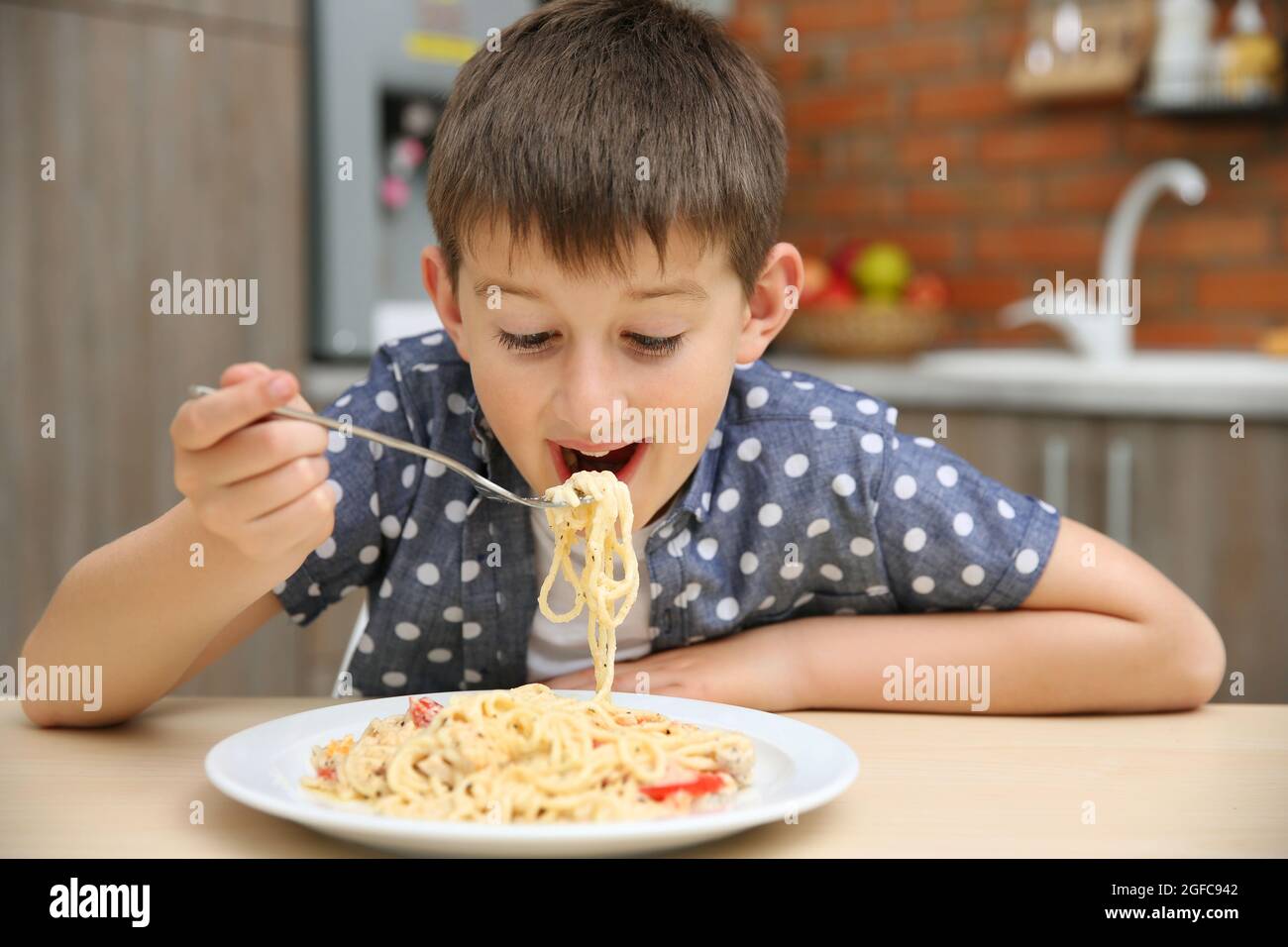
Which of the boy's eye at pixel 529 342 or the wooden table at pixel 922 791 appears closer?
the wooden table at pixel 922 791

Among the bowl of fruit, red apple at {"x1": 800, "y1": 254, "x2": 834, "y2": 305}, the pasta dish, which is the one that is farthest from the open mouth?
red apple at {"x1": 800, "y1": 254, "x2": 834, "y2": 305}

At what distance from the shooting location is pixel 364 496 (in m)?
1.25

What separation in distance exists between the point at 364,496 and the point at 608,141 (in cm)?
41

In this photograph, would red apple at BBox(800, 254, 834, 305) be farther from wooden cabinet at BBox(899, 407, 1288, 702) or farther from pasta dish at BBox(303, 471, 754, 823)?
pasta dish at BBox(303, 471, 754, 823)

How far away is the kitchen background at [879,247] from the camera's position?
226 cm

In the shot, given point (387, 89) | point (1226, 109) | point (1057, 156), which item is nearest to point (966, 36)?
point (1057, 156)

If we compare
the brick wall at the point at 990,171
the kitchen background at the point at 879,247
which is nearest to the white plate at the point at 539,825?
the kitchen background at the point at 879,247

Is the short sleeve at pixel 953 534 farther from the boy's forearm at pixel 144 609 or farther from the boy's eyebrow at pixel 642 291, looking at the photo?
the boy's forearm at pixel 144 609

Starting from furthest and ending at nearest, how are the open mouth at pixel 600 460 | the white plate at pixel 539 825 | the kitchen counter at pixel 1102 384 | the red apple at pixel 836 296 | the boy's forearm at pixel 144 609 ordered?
the red apple at pixel 836 296 < the kitchen counter at pixel 1102 384 < the open mouth at pixel 600 460 < the boy's forearm at pixel 144 609 < the white plate at pixel 539 825

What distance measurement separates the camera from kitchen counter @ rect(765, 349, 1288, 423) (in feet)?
7.32

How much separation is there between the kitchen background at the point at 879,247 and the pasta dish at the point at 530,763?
5.26 feet

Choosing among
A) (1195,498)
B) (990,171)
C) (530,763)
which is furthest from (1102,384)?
(530,763)

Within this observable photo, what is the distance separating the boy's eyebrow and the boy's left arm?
32 cm

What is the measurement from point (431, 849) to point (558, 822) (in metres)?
0.09
